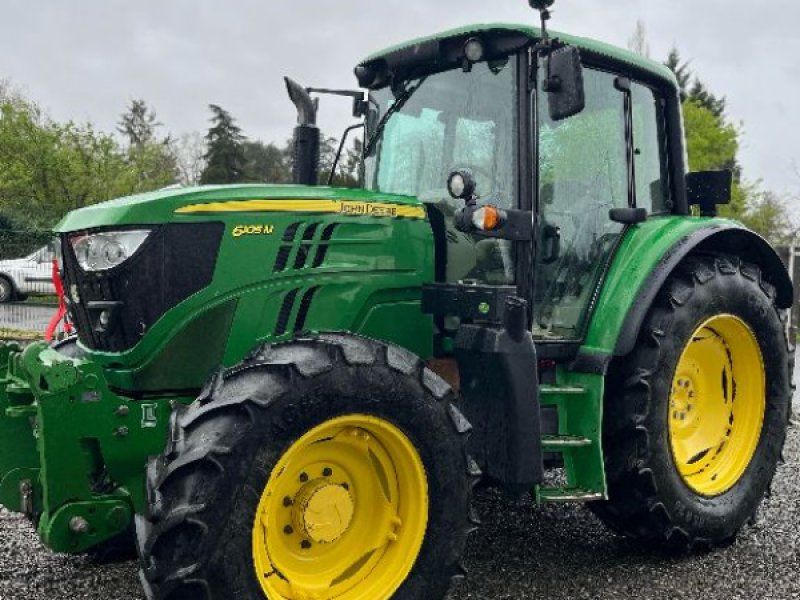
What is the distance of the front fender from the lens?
4.06 metres

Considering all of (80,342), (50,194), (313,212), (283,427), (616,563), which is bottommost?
(616,563)

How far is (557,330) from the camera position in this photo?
4.21 metres

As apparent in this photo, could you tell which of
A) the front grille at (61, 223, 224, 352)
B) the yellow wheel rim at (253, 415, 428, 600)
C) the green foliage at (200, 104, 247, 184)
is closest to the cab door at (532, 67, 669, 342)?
the yellow wheel rim at (253, 415, 428, 600)

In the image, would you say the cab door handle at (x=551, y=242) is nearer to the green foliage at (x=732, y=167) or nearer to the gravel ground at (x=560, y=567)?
the gravel ground at (x=560, y=567)

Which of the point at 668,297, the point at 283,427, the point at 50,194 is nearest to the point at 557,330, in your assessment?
the point at 668,297

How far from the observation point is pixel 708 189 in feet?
16.3

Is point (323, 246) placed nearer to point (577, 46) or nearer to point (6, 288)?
point (577, 46)

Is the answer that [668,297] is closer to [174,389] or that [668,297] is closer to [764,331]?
[764,331]

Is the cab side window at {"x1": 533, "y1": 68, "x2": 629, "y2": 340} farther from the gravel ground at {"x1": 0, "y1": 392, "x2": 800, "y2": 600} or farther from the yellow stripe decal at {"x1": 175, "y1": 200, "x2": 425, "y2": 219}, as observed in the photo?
the gravel ground at {"x1": 0, "y1": 392, "x2": 800, "y2": 600}

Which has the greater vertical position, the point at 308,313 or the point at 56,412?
the point at 308,313

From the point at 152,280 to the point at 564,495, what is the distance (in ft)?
6.46

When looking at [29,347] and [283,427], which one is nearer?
[283,427]

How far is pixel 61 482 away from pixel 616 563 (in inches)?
102

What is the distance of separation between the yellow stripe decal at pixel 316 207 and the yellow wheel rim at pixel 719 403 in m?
1.73
